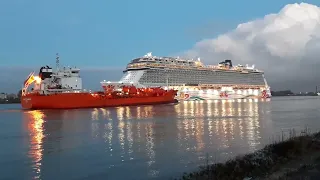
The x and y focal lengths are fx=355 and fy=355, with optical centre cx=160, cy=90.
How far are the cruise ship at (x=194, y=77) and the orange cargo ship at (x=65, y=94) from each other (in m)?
18.5

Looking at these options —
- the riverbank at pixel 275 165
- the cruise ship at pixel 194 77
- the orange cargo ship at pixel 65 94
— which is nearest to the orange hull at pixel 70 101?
the orange cargo ship at pixel 65 94

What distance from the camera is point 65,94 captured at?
6334 cm

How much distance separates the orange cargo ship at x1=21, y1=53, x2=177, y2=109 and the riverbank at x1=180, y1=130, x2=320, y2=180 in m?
54.9

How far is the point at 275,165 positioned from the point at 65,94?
56.7 metres

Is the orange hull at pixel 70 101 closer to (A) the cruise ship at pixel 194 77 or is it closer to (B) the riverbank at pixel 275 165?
(A) the cruise ship at pixel 194 77

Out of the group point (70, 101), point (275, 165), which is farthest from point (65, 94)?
point (275, 165)

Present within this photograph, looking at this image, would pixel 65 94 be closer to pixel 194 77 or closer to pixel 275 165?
pixel 194 77

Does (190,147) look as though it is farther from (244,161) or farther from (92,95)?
(92,95)

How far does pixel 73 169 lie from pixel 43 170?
3.43 feet

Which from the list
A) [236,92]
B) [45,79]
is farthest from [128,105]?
[236,92]

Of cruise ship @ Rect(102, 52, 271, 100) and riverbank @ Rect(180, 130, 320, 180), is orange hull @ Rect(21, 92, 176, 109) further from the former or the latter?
riverbank @ Rect(180, 130, 320, 180)

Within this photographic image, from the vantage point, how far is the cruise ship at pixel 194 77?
314 ft

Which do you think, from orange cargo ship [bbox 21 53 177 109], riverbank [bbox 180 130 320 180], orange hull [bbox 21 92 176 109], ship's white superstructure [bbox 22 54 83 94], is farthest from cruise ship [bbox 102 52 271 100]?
riverbank [bbox 180 130 320 180]

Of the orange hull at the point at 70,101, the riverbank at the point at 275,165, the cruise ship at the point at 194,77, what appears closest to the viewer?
the riverbank at the point at 275,165
